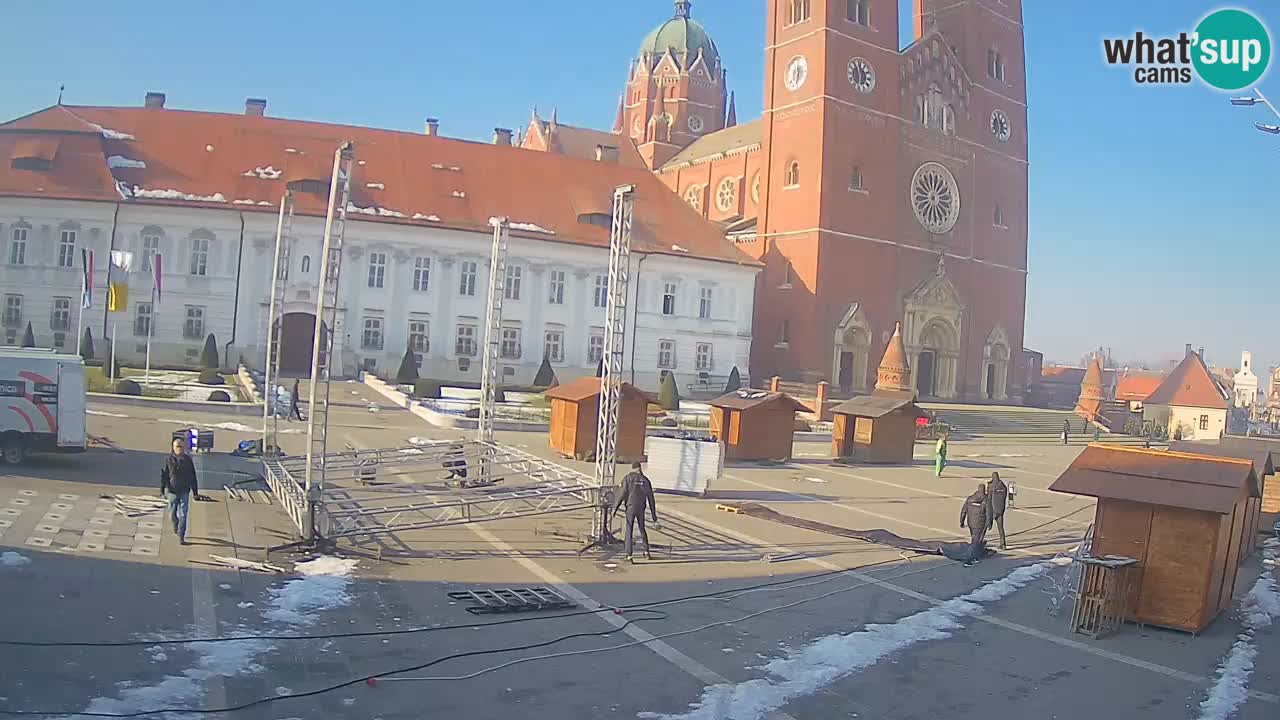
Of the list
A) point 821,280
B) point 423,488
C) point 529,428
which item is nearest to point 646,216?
point 821,280

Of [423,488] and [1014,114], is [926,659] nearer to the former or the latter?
[423,488]

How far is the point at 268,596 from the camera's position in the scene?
33.2 feet

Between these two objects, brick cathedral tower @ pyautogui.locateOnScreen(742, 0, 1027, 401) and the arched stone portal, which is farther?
brick cathedral tower @ pyautogui.locateOnScreen(742, 0, 1027, 401)

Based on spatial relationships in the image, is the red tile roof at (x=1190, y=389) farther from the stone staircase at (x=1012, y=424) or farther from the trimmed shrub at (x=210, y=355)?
the trimmed shrub at (x=210, y=355)

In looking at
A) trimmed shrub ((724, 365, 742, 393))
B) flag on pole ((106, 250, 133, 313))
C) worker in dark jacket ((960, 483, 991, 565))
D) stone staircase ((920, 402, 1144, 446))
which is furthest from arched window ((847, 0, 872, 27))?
worker in dark jacket ((960, 483, 991, 565))

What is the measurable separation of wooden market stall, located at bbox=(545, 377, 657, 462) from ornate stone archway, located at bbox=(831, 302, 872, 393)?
90.4 feet

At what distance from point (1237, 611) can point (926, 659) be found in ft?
19.5

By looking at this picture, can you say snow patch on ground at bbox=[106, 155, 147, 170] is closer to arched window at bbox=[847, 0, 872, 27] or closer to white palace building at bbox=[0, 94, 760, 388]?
white palace building at bbox=[0, 94, 760, 388]

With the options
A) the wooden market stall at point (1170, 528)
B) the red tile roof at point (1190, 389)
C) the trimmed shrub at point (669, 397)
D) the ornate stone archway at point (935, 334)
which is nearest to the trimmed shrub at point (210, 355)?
the trimmed shrub at point (669, 397)

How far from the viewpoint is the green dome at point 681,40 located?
8056cm

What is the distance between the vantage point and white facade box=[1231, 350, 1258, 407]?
115 m

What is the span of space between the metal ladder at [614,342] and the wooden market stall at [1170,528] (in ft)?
21.4

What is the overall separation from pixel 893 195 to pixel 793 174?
551 cm

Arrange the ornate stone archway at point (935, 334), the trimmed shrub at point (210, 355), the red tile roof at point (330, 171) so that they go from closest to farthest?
the trimmed shrub at point (210, 355)
the red tile roof at point (330, 171)
the ornate stone archway at point (935, 334)
